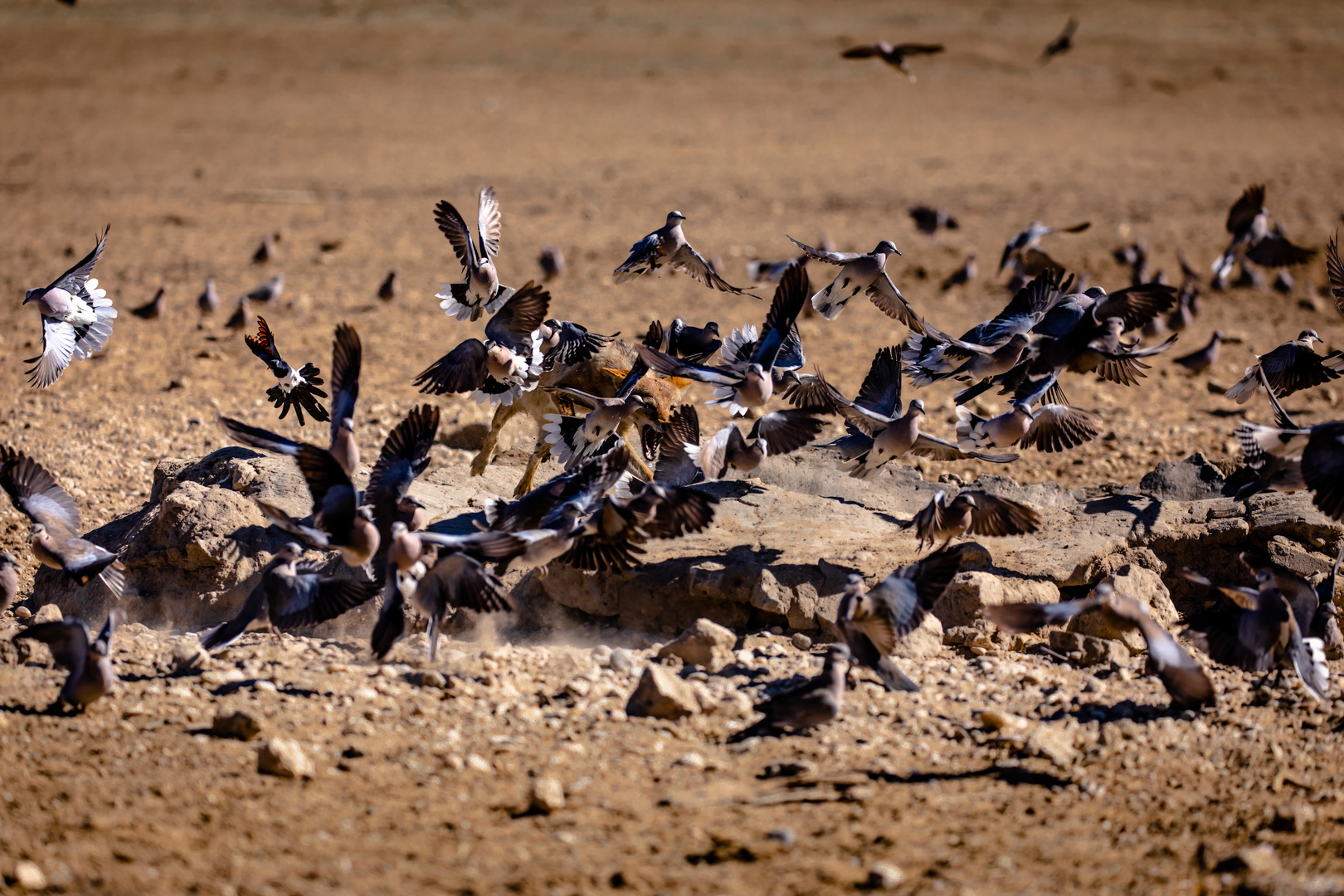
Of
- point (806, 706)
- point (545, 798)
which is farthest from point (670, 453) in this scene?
point (545, 798)

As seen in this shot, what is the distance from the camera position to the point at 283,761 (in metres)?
4.30

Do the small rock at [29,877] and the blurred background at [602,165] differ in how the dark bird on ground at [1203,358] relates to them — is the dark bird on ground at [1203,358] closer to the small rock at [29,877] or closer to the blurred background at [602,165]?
the blurred background at [602,165]

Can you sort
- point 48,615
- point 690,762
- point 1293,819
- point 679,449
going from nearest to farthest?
point 1293,819 < point 690,762 < point 48,615 < point 679,449

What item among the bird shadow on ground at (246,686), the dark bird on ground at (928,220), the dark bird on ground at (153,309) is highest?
the dark bird on ground at (928,220)

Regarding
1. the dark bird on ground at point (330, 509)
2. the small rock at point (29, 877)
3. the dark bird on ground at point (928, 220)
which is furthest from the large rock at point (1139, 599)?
the dark bird on ground at point (928, 220)

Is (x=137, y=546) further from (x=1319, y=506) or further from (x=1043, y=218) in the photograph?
(x=1043, y=218)

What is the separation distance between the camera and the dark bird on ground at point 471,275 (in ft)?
21.2

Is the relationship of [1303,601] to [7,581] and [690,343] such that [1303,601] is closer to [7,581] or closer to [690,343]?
[690,343]

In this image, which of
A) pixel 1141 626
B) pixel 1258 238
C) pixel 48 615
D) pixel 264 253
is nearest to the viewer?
pixel 1141 626

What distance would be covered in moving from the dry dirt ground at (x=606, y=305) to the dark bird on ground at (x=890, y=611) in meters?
0.22

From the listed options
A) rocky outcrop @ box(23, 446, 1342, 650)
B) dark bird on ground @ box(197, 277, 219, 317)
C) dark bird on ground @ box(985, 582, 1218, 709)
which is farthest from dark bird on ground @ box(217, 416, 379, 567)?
dark bird on ground @ box(197, 277, 219, 317)

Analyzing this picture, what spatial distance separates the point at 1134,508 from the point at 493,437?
356cm

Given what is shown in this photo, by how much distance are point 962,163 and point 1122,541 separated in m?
13.7

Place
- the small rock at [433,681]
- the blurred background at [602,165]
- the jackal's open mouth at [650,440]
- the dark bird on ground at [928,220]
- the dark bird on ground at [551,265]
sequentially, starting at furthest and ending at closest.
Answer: the dark bird on ground at [928,220] → the dark bird on ground at [551,265] → the blurred background at [602,165] → the jackal's open mouth at [650,440] → the small rock at [433,681]
